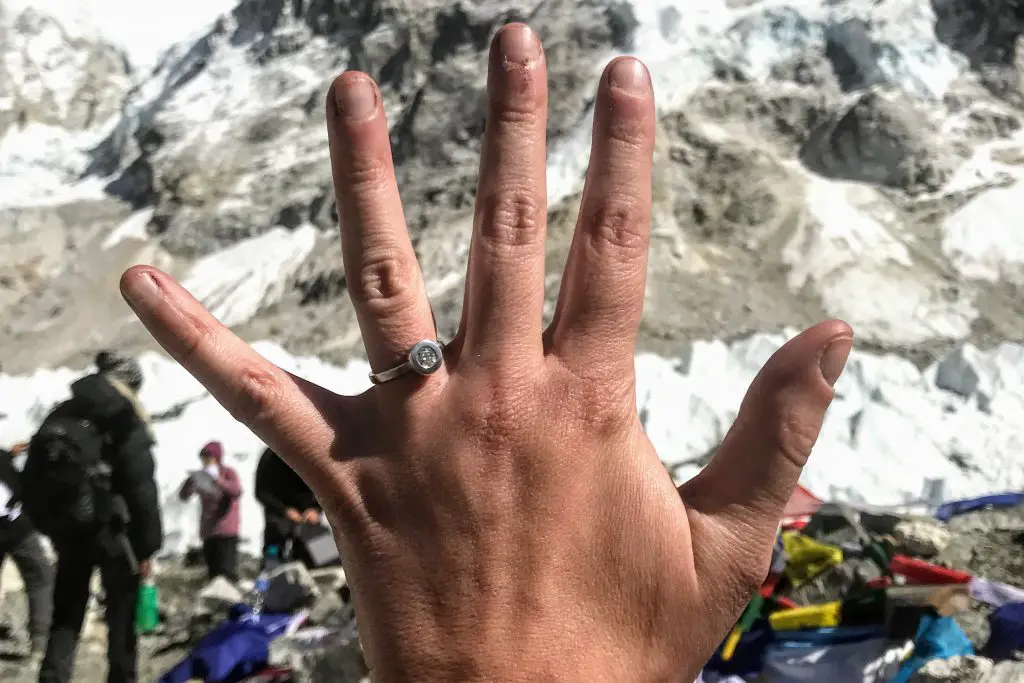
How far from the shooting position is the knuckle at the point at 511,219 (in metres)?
1.47

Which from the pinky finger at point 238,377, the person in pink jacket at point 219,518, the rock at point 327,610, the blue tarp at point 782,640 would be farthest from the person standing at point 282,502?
the pinky finger at point 238,377

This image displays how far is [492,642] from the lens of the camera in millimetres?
1311

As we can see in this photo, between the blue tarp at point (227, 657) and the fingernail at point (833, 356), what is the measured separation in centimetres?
329

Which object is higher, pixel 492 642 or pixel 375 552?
pixel 375 552

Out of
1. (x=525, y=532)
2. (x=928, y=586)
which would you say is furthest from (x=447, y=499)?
(x=928, y=586)

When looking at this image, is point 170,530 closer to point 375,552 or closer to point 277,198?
point 375,552

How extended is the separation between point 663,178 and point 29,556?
7864mm

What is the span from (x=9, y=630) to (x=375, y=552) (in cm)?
443

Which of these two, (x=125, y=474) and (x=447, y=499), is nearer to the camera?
(x=447, y=499)

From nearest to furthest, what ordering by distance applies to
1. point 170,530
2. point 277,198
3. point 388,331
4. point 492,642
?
point 492,642 < point 388,331 < point 170,530 < point 277,198

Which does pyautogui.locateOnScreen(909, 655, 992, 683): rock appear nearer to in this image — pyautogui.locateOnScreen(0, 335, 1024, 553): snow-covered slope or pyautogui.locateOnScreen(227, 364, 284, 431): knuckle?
pyautogui.locateOnScreen(227, 364, 284, 431): knuckle

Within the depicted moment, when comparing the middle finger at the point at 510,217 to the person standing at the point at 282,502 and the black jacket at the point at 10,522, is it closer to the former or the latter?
the black jacket at the point at 10,522

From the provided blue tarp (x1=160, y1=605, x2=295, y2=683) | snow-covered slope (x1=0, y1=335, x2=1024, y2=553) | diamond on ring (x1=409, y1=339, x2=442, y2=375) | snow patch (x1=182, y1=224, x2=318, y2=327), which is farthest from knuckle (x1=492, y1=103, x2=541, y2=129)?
snow patch (x1=182, y1=224, x2=318, y2=327)

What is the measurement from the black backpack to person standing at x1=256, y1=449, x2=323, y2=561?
145 cm
